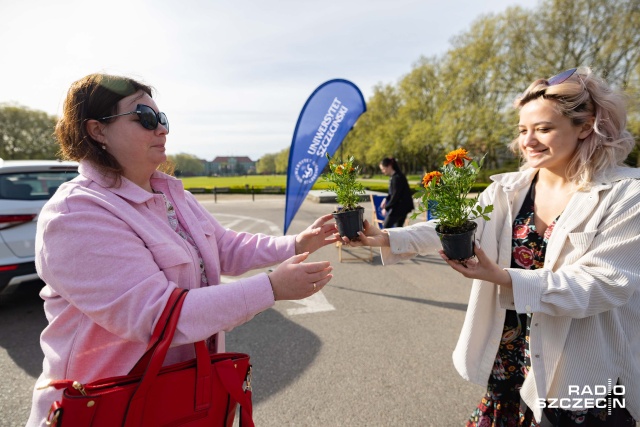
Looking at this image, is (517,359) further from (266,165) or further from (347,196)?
(266,165)

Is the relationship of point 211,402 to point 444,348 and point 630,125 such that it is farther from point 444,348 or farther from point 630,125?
point 630,125

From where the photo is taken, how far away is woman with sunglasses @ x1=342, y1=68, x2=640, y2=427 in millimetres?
1383

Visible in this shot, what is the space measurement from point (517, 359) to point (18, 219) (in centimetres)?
501

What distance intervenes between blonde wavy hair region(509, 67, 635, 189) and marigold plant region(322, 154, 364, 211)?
1043mm

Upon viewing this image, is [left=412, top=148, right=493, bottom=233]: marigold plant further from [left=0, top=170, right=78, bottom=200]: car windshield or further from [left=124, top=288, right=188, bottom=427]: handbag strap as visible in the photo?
[left=0, top=170, right=78, bottom=200]: car windshield

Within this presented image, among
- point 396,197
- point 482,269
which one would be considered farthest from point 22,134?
point 482,269

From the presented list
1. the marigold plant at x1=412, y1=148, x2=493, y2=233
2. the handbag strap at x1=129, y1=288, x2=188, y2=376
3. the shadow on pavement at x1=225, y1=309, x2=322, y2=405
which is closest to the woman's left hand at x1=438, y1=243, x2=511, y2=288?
the marigold plant at x1=412, y1=148, x2=493, y2=233

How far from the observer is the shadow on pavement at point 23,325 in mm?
3193

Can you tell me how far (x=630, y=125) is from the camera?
532 inches

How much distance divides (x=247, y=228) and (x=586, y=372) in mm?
9616

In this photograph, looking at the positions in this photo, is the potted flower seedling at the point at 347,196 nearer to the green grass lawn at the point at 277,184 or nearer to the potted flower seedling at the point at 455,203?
the green grass lawn at the point at 277,184

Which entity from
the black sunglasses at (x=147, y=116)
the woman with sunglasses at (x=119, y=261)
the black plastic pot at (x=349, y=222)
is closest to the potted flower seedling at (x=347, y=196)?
the black plastic pot at (x=349, y=222)

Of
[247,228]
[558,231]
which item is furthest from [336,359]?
[247,228]

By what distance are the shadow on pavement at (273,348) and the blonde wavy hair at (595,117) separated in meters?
2.60
